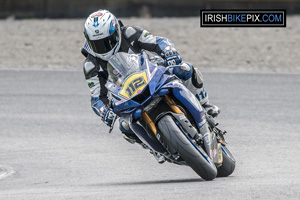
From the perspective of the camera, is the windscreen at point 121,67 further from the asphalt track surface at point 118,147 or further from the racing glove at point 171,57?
the asphalt track surface at point 118,147

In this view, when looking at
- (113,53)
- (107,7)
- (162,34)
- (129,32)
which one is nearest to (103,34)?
(113,53)

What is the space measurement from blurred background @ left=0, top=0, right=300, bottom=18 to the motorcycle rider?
504 inches

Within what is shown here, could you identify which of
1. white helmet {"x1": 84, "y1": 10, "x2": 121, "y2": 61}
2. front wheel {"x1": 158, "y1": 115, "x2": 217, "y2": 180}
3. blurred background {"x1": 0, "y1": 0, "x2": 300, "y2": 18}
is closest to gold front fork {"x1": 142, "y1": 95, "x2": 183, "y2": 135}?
front wheel {"x1": 158, "y1": 115, "x2": 217, "y2": 180}

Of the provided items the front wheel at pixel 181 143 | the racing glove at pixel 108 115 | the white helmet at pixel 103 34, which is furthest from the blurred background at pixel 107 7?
the front wheel at pixel 181 143

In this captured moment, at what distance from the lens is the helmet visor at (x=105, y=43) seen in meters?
6.82

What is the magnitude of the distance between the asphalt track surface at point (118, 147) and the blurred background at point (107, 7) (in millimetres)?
6630

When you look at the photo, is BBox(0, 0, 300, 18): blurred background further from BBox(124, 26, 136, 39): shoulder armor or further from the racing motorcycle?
the racing motorcycle

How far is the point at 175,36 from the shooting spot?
1861 cm

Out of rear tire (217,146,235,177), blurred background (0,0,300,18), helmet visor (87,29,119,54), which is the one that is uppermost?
helmet visor (87,29,119,54)

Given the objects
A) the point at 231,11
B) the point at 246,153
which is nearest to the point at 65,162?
the point at 246,153

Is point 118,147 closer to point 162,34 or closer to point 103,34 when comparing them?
point 103,34

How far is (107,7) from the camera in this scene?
67.1 feet

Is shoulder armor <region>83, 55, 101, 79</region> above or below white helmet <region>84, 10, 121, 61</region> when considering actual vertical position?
below

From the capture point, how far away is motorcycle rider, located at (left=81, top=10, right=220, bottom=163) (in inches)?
268
